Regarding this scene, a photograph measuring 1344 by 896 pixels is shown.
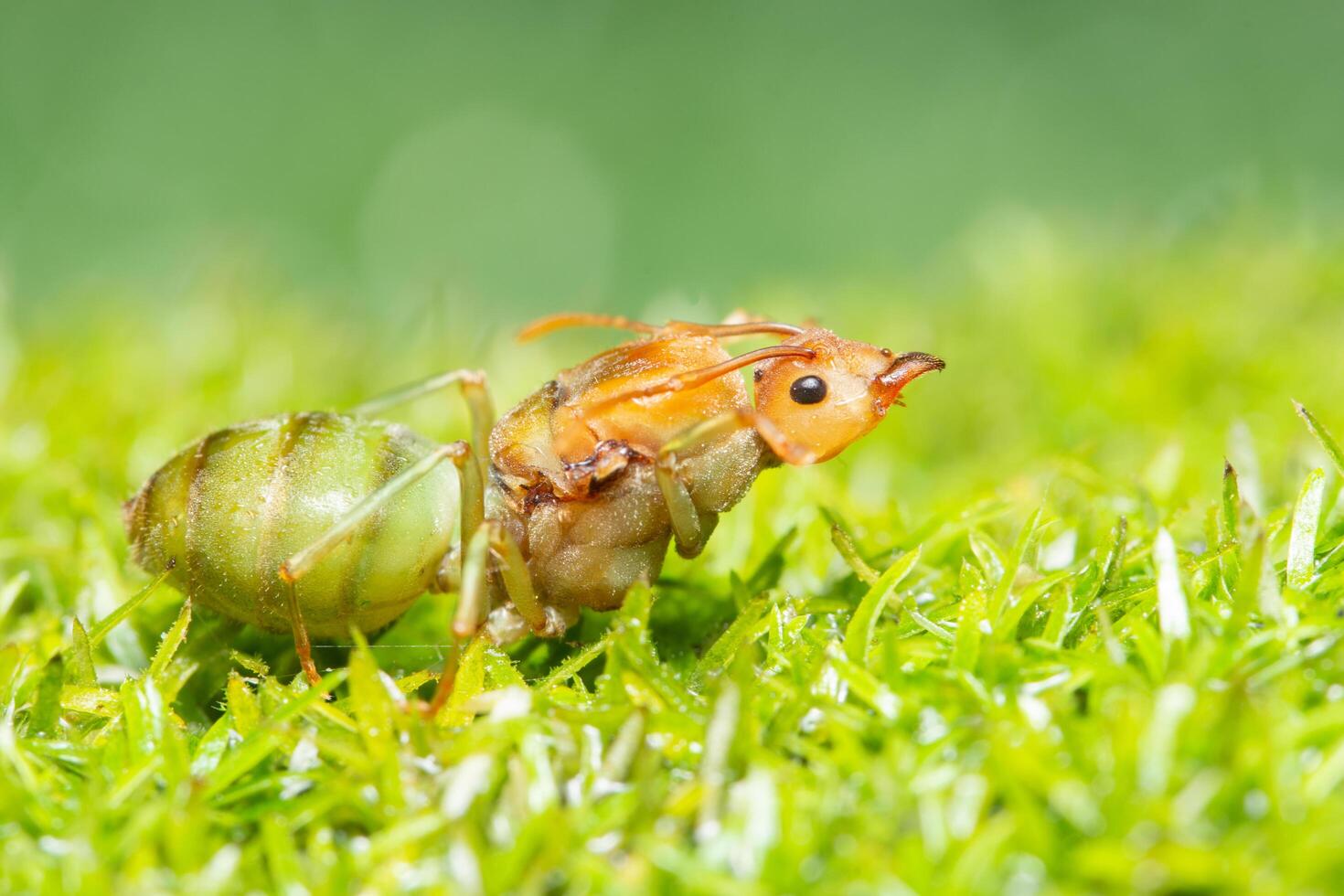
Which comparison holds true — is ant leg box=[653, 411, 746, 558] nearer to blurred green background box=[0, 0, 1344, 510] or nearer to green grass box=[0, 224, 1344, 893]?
green grass box=[0, 224, 1344, 893]

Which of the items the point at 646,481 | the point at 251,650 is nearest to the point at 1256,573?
the point at 646,481

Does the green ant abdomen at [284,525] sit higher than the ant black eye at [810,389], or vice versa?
the ant black eye at [810,389]

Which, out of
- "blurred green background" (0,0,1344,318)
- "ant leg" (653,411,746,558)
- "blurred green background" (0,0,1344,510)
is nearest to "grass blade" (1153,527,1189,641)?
"ant leg" (653,411,746,558)

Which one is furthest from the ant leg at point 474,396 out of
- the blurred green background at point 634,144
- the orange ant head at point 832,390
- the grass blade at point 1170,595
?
the blurred green background at point 634,144

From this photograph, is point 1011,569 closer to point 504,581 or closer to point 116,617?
point 504,581

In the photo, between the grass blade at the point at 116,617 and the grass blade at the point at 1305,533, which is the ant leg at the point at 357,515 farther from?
the grass blade at the point at 1305,533

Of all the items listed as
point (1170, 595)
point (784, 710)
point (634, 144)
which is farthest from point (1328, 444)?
point (634, 144)
